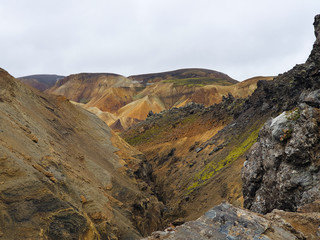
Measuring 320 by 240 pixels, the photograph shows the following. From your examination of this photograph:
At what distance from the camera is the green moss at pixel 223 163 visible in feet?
82.8

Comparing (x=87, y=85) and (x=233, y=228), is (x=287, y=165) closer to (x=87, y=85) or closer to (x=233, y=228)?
(x=233, y=228)

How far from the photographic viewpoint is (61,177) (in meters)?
14.1

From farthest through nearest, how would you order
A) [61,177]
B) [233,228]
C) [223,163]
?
1. [223,163]
2. [61,177]
3. [233,228]

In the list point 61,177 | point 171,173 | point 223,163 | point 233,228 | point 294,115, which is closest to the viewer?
point 233,228

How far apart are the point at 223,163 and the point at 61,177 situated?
16606mm

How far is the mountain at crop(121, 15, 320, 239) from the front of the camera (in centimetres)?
1056

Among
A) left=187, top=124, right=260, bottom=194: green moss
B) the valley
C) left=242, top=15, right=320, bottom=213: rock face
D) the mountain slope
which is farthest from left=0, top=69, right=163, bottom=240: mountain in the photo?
the mountain slope

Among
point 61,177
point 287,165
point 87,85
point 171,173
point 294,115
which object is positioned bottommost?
point 171,173

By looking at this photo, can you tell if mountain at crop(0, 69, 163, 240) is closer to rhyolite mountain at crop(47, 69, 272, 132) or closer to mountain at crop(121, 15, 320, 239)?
mountain at crop(121, 15, 320, 239)

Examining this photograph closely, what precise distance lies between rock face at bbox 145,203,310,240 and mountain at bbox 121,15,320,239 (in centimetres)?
4

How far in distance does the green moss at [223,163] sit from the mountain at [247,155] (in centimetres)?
14

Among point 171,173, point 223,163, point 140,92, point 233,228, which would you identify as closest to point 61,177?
point 233,228

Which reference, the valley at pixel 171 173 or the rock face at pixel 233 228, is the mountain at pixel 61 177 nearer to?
the valley at pixel 171 173

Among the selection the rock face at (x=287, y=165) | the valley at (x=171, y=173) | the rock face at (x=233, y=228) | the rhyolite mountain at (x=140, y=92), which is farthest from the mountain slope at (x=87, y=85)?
the rock face at (x=233, y=228)
